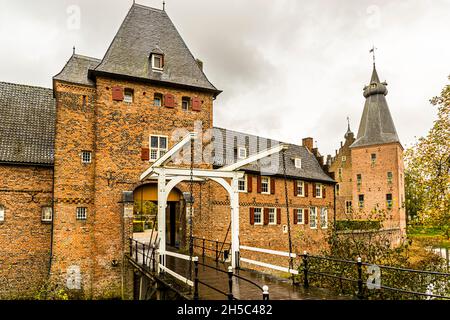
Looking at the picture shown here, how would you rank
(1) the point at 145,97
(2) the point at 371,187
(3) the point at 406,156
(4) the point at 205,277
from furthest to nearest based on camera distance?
(2) the point at 371,187, (1) the point at 145,97, (3) the point at 406,156, (4) the point at 205,277

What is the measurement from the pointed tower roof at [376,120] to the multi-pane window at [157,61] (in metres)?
31.0

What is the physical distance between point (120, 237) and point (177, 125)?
18.6 ft

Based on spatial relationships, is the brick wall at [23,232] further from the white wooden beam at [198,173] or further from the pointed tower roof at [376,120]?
the pointed tower roof at [376,120]

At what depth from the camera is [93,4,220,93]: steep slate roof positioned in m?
15.8

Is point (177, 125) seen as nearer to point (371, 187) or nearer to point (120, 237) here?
point (120, 237)

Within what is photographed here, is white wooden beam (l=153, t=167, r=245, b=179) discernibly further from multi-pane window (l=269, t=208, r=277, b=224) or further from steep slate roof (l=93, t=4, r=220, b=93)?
multi-pane window (l=269, t=208, r=277, b=224)

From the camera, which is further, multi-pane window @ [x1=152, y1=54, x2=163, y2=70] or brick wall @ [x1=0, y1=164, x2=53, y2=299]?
multi-pane window @ [x1=152, y1=54, x2=163, y2=70]

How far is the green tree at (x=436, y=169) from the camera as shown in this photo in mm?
10953

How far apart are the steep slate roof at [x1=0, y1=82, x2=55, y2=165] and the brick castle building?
0.04 metres

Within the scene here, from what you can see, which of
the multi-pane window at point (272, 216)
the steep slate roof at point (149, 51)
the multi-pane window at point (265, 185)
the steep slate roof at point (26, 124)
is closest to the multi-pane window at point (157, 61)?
the steep slate roof at point (149, 51)

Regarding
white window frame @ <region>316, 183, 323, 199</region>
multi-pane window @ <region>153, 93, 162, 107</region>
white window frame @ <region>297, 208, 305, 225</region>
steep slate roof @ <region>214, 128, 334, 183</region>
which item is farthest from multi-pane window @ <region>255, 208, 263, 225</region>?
multi-pane window @ <region>153, 93, 162, 107</region>

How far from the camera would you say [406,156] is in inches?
499
